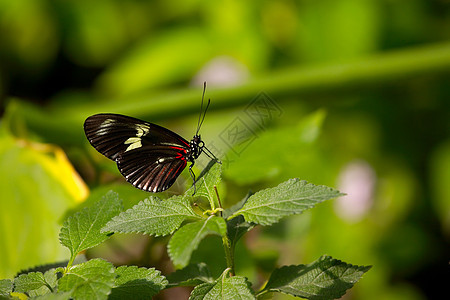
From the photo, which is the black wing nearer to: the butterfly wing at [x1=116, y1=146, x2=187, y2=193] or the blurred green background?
the butterfly wing at [x1=116, y1=146, x2=187, y2=193]

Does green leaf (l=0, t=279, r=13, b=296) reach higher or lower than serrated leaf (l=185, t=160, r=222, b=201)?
lower

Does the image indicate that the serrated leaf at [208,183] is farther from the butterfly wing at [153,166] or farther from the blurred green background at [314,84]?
the blurred green background at [314,84]

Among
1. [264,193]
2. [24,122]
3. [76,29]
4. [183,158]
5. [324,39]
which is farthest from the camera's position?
[76,29]

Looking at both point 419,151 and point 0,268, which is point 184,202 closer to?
point 0,268

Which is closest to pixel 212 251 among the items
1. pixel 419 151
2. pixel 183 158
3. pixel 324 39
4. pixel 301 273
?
pixel 183 158

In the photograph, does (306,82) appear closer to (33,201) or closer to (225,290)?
(33,201)

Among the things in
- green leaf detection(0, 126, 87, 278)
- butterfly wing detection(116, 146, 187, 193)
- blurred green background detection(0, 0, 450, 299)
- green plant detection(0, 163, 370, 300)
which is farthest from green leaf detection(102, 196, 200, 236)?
blurred green background detection(0, 0, 450, 299)
